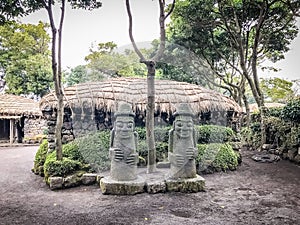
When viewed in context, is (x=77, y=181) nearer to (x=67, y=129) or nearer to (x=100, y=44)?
(x=67, y=129)

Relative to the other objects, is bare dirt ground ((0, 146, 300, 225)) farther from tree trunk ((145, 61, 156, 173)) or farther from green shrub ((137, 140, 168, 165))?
green shrub ((137, 140, 168, 165))

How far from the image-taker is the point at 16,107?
573 inches

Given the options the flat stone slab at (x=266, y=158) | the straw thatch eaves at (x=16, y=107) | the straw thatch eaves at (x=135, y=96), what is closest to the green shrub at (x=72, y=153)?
the straw thatch eaves at (x=135, y=96)

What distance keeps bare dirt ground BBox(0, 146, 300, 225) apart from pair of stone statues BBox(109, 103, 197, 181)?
0.48 metres

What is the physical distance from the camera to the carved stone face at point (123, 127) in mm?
5289

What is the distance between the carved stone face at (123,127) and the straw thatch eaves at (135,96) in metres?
2.51

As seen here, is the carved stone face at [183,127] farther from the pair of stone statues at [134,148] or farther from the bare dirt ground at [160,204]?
the bare dirt ground at [160,204]

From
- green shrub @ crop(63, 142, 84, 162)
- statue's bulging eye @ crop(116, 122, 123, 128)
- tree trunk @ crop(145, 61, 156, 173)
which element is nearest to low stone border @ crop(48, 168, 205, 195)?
tree trunk @ crop(145, 61, 156, 173)

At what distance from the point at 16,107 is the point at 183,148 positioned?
39.8 feet

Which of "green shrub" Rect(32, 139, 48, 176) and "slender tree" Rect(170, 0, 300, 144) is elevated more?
"slender tree" Rect(170, 0, 300, 144)

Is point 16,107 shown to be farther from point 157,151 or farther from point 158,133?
point 157,151

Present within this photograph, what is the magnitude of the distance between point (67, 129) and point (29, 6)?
3.38m

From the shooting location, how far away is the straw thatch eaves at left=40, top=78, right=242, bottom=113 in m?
7.74

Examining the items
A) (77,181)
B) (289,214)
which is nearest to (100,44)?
(77,181)
